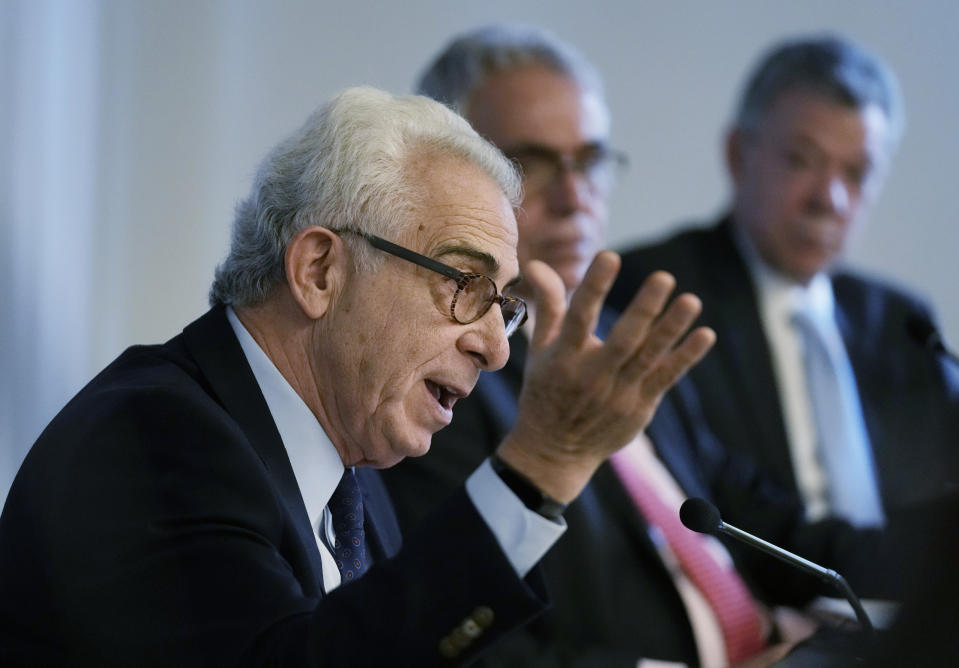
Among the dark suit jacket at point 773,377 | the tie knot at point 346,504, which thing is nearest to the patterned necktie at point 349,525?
the tie knot at point 346,504

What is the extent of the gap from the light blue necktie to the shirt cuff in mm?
1837

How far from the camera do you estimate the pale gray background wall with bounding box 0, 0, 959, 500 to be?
2.18m

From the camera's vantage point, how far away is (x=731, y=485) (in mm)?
2684

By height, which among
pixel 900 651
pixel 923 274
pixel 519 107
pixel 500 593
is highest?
pixel 519 107

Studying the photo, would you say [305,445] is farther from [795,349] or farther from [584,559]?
[795,349]

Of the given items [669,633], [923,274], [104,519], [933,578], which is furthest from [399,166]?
[923,274]

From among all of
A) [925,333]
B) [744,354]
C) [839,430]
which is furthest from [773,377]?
[925,333]

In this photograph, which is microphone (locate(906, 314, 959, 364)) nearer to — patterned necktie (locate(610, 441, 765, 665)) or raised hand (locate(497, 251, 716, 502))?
patterned necktie (locate(610, 441, 765, 665))

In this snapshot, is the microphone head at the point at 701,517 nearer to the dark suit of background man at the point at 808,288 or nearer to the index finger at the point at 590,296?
the index finger at the point at 590,296

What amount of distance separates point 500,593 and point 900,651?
1.74ft

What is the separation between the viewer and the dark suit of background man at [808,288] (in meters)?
3.04

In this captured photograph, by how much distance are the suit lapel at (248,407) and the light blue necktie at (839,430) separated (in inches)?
74.1

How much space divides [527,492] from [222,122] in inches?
89.4

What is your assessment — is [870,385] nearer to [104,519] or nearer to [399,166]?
[399,166]
